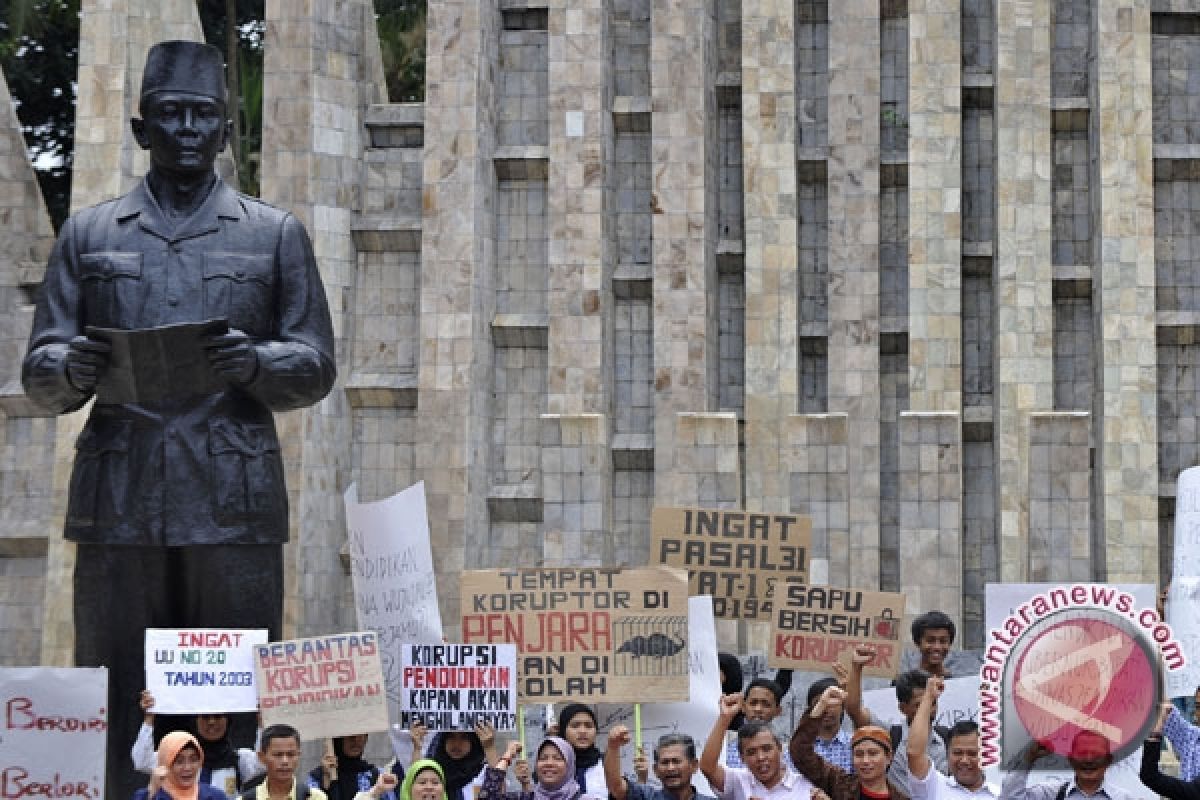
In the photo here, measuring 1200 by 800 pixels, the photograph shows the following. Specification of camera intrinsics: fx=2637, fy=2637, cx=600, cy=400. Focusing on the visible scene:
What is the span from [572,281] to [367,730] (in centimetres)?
958

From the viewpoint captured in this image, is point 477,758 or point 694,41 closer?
point 477,758

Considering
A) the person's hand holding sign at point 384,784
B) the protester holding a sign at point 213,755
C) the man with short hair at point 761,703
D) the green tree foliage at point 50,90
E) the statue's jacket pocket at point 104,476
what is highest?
the green tree foliage at point 50,90

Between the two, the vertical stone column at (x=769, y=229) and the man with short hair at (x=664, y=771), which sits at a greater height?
the vertical stone column at (x=769, y=229)

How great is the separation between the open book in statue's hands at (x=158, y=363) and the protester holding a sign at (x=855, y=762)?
298 cm

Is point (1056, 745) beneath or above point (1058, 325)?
beneath

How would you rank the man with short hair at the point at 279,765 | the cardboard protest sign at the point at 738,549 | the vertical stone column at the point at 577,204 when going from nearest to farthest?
the man with short hair at the point at 279,765 → the cardboard protest sign at the point at 738,549 → the vertical stone column at the point at 577,204

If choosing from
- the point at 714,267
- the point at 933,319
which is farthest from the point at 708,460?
the point at 933,319

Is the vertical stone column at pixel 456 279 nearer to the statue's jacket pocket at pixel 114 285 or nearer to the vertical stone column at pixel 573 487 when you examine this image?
the vertical stone column at pixel 573 487

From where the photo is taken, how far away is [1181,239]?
2136 cm

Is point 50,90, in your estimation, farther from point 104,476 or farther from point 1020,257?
point 104,476

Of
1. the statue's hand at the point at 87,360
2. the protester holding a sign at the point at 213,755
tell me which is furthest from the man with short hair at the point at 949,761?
the statue's hand at the point at 87,360

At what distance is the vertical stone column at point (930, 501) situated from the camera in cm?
2002

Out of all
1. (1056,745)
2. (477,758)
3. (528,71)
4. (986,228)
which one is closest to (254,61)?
(528,71)

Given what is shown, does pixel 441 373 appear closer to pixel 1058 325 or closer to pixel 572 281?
pixel 572 281
